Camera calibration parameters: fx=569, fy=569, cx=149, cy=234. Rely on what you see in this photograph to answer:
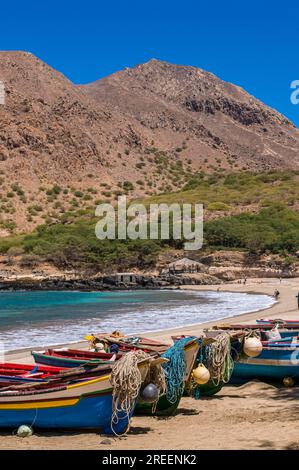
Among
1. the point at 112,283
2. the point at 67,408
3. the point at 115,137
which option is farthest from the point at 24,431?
the point at 115,137

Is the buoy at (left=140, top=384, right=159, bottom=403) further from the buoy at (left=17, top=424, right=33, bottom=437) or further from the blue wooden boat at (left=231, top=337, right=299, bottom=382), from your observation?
the blue wooden boat at (left=231, top=337, right=299, bottom=382)

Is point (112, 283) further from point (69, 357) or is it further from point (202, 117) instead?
point (202, 117)

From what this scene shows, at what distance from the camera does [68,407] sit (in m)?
8.90

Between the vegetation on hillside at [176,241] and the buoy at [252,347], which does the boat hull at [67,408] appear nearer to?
the buoy at [252,347]

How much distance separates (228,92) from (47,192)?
11374 centimetres

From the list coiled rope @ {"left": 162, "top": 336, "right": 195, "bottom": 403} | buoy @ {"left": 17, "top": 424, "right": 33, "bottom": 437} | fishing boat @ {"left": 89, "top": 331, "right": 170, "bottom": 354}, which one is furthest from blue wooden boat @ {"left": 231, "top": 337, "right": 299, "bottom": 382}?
buoy @ {"left": 17, "top": 424, "right": 33, "bottom": 437}

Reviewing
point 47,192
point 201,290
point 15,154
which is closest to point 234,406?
point 201,290

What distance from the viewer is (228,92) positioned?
198000mm

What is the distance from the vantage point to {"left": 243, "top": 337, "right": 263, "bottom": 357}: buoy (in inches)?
460

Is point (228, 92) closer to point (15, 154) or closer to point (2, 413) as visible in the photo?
point (15, 154)

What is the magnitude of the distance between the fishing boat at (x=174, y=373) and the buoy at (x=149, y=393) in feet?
1.38

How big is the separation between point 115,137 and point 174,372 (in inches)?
4873

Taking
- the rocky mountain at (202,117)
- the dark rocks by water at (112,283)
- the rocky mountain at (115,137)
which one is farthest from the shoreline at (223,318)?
the rocky mountain at (202,117)

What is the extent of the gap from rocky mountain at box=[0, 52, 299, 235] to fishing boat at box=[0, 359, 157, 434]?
83.0 metres
